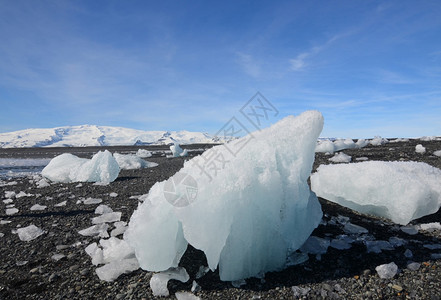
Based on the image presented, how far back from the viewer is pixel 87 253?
Result: 11.1 ft

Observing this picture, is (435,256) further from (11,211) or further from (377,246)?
(11,211)

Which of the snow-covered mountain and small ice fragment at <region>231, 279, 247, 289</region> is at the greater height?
the snow-covered mountain

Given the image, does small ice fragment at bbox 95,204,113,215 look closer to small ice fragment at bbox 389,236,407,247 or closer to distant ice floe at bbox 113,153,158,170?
small ice fragment at bbox 389,236,407,247

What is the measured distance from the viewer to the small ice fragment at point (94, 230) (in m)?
4.02

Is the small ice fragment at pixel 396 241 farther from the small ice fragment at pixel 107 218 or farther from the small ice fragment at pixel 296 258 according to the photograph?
the small ice fragment at pixel 107 218

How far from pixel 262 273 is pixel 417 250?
1834 millimetres

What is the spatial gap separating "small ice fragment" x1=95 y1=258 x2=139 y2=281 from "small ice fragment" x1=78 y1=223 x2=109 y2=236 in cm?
118

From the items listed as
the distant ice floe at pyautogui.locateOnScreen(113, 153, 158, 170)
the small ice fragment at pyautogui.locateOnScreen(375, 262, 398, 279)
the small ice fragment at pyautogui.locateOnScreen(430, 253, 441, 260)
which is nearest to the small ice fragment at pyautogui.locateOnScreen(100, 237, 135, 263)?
the small ice fragment at pyautogui.locateOnScreen(375, 262, 398, 279)

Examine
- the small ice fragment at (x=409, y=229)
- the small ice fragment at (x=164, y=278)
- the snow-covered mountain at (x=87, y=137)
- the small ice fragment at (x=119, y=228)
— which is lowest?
the small ice fragment at (x=409, y=229)

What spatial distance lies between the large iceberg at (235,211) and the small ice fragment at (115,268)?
325 millimetres

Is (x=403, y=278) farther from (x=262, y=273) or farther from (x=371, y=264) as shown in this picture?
(x=262, y=273)

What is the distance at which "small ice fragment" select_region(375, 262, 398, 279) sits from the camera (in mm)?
2531

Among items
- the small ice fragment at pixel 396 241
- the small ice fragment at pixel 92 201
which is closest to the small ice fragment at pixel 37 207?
the small ice fragment at pixel 92 201

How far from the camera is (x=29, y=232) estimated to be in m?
4.13
